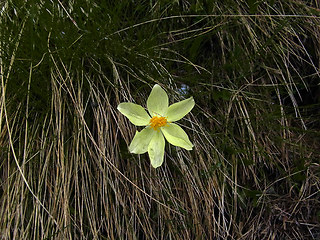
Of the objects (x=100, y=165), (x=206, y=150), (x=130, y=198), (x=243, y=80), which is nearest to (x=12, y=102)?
(x=100, y=165)

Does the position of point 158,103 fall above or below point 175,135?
above

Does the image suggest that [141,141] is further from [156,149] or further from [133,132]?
[133,132]

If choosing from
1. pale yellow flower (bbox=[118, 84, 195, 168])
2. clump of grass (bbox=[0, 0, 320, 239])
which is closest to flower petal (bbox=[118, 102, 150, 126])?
pale yellow flower (bbox=[118, 84, 195, 168])

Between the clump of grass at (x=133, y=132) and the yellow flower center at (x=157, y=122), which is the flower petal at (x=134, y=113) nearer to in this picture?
the yellow flower center at (x=157, y=122)

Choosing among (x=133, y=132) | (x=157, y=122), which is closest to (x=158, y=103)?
(x=157, y=122)

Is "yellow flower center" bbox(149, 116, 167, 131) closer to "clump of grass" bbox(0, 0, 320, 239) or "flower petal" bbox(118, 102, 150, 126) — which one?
"flower petal" bbox(118, 102, 150, 126)

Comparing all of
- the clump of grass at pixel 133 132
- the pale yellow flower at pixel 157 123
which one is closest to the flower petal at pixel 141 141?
the pale yellow flower at pixel 157 123
